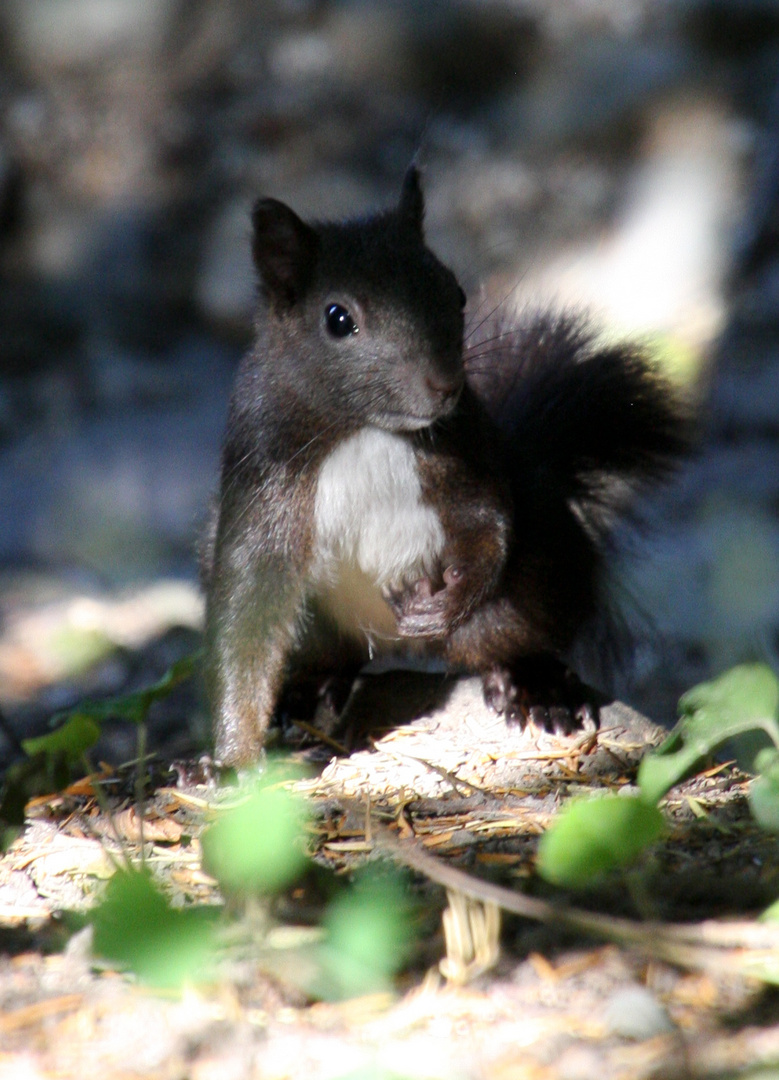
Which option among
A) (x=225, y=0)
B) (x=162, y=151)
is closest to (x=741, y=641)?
(x=162, y=151)

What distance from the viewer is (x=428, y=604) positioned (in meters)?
2.98

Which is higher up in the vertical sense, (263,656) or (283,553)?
(283,553)

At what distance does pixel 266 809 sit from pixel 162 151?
726 cm

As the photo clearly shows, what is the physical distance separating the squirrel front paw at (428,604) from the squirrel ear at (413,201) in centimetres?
86

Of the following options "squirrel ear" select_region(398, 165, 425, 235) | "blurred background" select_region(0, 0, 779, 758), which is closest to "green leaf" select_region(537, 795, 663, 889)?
"squirrel ear" select_region(398, 165, 425, 235)

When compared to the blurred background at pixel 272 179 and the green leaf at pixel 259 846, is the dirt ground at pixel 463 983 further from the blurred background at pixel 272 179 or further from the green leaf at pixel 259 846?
the blurred background at pixel 272 179

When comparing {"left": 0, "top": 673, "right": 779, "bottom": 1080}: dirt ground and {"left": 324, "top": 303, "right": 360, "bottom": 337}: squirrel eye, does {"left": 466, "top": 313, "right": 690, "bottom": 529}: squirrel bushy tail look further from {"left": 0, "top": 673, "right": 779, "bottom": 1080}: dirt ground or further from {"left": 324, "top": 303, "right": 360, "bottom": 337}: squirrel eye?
{"left": 0, "top": 673, "right": 779, "bottom": 1080}: dirt ground

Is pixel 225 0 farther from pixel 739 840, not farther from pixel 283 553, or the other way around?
pixel 739 840

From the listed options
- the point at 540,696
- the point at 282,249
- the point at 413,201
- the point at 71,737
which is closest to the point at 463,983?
the point at 71,737

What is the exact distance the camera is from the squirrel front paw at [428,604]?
295 centimetres

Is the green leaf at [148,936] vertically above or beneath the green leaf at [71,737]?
beneath

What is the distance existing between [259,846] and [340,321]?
1.44 meters

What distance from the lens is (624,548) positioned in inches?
147

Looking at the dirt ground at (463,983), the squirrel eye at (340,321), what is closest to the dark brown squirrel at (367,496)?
the squirrel eye at (340,321)
